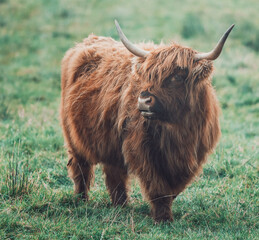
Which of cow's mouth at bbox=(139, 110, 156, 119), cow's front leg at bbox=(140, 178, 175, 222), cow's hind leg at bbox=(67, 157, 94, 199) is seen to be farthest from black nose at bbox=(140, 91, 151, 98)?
cow's hind leg at bbox=(67, 157, 94, 199)

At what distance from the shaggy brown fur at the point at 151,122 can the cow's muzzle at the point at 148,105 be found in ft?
Answer: 0.29

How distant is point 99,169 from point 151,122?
5.18 ft

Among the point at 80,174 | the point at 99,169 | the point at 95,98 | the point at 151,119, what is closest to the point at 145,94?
the point at 151,119

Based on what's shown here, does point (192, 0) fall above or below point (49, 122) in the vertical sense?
above

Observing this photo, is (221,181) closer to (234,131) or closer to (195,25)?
(234,131)

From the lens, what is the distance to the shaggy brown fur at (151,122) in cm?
327

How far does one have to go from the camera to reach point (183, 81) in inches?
129

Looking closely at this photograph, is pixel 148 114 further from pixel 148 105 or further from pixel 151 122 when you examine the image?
pixel 151 122

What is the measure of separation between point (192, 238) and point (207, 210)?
1.82 ft

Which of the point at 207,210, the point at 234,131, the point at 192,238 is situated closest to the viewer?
the point at 192,238

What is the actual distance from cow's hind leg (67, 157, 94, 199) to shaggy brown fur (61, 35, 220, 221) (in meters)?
0.14

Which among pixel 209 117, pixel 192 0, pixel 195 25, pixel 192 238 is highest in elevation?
pixel 192 0

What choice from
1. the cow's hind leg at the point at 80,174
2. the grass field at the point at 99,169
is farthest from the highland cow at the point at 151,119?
the grass field at the point at 99,169

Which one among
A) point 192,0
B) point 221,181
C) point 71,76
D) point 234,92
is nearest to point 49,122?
point 71,76
